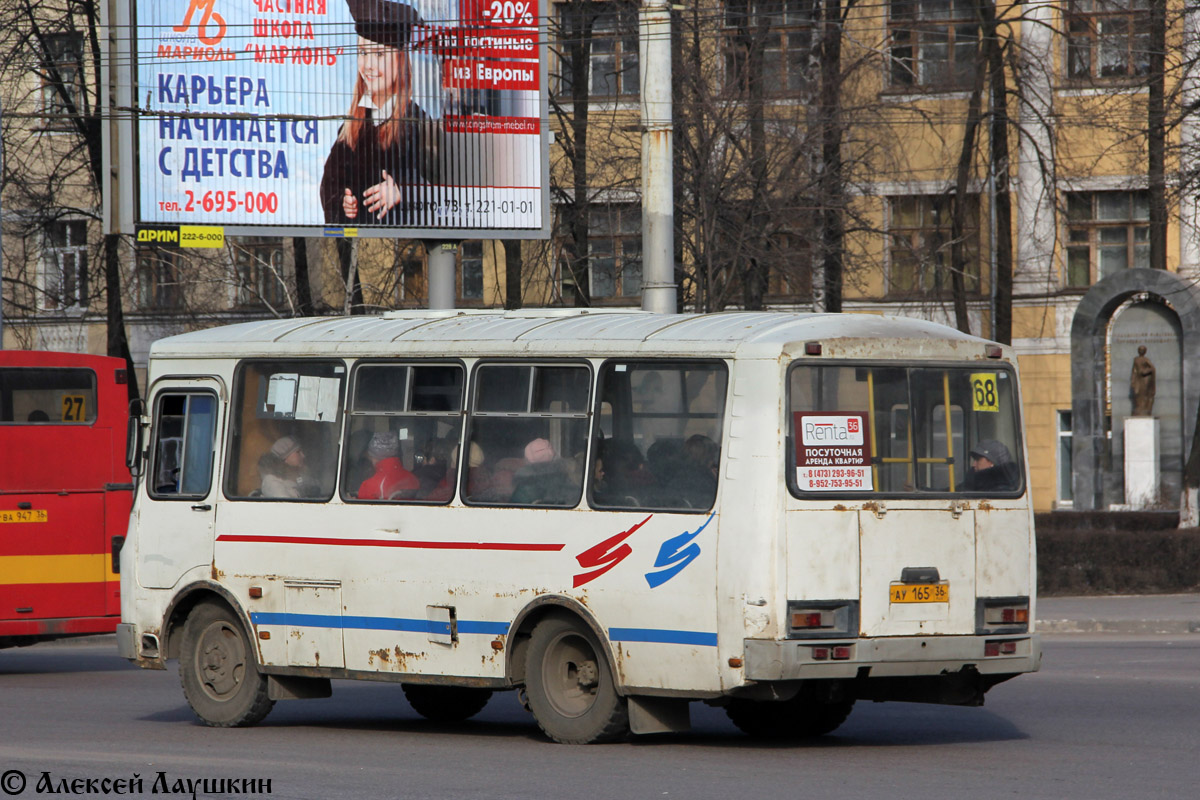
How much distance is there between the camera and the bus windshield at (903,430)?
32.7 feet

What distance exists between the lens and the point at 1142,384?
3112cm

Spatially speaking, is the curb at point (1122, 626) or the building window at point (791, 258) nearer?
the curb at point (1122, 626)

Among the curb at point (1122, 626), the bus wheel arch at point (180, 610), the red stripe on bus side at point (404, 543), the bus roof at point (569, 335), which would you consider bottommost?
the curb at point (1122, 626)

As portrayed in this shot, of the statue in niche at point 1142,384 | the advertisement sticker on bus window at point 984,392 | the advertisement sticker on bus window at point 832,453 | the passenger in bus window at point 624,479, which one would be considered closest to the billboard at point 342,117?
the passenger in bus window at point 624,479

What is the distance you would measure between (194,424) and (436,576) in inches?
97.9

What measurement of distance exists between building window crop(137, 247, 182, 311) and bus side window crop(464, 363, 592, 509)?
19.8 m

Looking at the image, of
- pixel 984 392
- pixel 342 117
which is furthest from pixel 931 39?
pixel 984 392

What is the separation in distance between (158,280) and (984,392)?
2636 cm

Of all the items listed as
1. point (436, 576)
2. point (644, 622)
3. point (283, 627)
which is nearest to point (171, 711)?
point (283, 627)

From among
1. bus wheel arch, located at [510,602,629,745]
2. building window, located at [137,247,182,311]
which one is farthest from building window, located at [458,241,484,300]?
bus wheel arch, located at [510,602,629,745]

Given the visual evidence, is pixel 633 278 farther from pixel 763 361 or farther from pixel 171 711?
pixel 763 361

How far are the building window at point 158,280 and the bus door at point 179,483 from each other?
1768 cm

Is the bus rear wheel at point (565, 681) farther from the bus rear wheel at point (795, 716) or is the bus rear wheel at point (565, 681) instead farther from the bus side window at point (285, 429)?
the bus side window at point (285, 429)

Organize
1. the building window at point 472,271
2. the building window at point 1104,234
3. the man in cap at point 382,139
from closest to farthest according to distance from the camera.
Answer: the man in cap at point 382,139, the building window at point 1104,234, the building window at point 472,271
